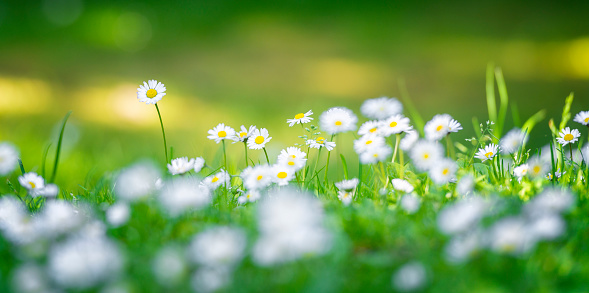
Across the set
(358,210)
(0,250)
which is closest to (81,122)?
(0,250)

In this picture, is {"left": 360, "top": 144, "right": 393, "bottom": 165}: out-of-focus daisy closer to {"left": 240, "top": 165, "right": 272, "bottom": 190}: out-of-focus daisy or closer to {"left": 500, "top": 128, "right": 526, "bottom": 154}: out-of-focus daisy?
{"left": 240, "top": 165, "right": 272, "bottom": 190}: out-of-focus daisy

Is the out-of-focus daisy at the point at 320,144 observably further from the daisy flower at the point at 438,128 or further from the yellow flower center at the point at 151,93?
the yellow flower center at the point at 151,93

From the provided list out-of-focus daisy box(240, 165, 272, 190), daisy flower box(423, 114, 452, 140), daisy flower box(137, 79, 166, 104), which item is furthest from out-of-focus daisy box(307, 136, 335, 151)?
daisy flower box(137, 79, 166, 104)

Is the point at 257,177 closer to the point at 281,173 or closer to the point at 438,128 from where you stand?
the point at 281,173

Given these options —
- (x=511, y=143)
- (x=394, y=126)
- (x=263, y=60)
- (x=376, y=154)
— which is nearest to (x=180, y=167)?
(x=376, y=154)

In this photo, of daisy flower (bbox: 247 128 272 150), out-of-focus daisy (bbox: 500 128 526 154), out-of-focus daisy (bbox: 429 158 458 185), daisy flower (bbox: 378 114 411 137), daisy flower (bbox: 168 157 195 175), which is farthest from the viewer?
out-of-focus daisy (bbox: 500 128 526 154)

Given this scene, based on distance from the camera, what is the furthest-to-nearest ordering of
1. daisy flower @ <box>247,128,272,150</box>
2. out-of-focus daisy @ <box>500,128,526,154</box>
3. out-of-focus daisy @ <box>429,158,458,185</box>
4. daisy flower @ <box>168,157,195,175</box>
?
out-of-focus daisy @ <box>500,128,526,154</box>, daisy flower @ <box>247,128,272,150</box>, daisy flower @ <box>168,157,195,175</box>, out-of-focus daisy @ <box>429,158,458,185</box>

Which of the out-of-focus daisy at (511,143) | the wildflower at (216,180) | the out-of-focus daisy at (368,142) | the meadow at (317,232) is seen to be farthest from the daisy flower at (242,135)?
the out-of-focus daisy at (511,143)
